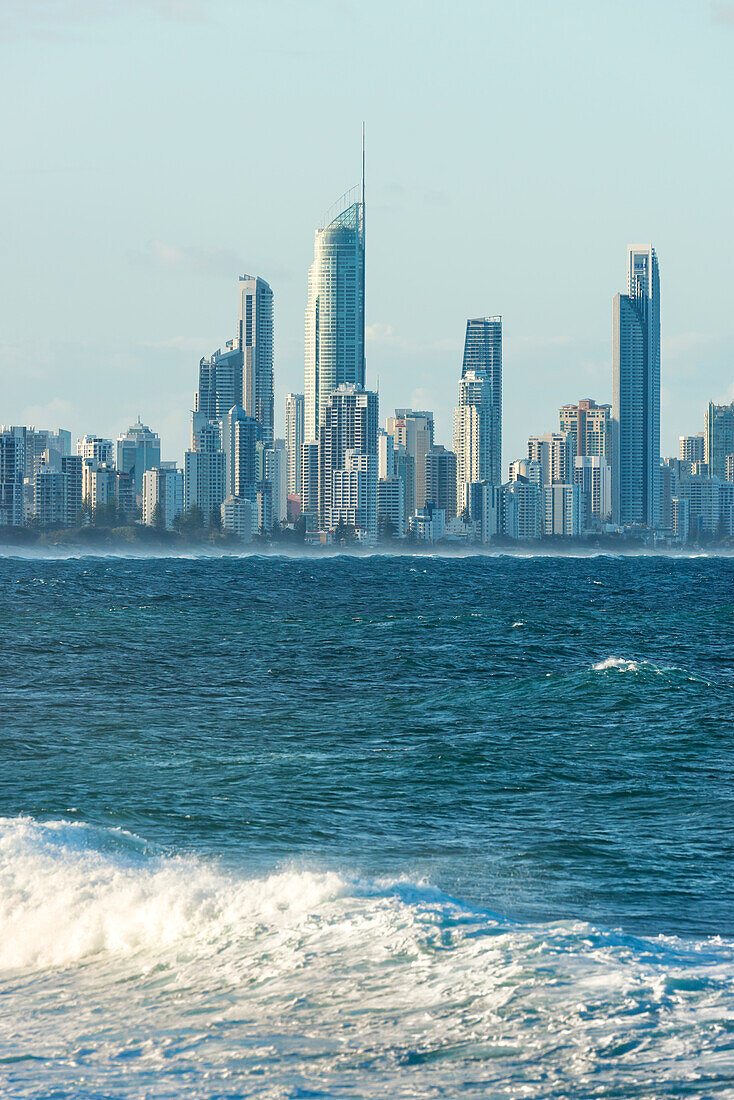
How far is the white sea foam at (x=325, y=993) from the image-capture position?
36.6 ft

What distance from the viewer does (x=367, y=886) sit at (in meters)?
16.8

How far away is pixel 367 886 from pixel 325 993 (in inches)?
145

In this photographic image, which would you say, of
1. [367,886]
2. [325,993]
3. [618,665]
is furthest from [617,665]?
[325,993]

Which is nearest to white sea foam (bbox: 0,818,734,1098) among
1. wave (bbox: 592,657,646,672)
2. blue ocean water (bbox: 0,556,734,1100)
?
blue ocean water (bbox: 0,556,734,1100)

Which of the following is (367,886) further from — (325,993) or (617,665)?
(617,665)

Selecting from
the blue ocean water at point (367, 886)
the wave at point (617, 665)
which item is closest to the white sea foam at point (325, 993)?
the blue ocean water at point (367, 886)

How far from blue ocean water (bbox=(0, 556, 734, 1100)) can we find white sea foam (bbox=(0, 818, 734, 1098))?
4 centimetres

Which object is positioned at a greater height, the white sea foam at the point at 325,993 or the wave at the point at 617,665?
the white sea foam at the point at 325,993

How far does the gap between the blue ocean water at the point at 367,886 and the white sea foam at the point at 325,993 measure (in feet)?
0.14

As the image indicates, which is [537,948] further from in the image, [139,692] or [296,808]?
[139,692]

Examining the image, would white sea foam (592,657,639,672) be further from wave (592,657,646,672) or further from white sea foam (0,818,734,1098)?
white sea foam (0,818,734,1098)

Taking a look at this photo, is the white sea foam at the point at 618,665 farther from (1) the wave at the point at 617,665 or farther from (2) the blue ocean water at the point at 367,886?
(2) the blue ocean water at the point at 367,886

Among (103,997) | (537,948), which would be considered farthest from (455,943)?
(103,997)

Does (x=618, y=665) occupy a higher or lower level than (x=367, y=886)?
lower
